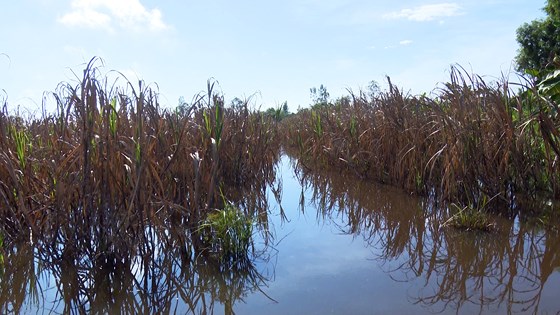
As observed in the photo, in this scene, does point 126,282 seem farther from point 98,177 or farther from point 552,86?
point 552,86

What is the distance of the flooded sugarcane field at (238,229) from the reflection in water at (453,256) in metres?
0.01

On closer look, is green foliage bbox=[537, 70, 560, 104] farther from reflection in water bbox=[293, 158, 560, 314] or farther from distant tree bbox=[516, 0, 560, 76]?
distant tree bbox=[516, 0, 560, 76]

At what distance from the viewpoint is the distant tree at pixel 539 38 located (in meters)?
15.8

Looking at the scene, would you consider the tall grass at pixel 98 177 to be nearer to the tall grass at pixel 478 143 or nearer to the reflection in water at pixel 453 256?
the reflection in water at pixel 453 256

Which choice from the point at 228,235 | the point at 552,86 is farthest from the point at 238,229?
the point at 552,86

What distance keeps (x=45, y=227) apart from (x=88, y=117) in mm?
985

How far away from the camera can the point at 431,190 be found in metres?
5.02

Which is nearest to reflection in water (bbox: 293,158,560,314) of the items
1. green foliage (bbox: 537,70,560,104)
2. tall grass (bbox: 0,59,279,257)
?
tall grass (bbox: 0,59,279,257)

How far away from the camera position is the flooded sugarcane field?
2.72 m

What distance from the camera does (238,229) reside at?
3248 millimetres

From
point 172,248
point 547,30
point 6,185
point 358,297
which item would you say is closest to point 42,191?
point 6,185

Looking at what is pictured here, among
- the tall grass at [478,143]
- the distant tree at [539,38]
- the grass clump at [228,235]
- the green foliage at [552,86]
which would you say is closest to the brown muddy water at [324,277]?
the grass clump at [228,235]

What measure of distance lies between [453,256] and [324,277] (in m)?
1.01

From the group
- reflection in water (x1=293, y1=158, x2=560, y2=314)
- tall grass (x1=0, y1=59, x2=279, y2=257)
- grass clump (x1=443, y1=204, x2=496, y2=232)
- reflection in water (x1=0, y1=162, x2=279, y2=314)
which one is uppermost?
tall grass (x1=0, y1=59, x2=279, y2=257)
